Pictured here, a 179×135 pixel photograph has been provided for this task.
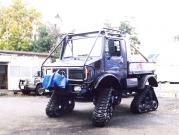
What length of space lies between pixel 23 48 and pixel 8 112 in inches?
1009

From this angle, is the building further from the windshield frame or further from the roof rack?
the roof rack

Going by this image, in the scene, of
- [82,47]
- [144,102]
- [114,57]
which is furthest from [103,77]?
[144,102]

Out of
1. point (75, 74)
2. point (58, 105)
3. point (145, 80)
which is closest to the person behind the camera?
point (75, 74)

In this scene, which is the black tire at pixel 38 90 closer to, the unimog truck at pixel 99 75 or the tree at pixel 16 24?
the unimog truck at pixel 99 75

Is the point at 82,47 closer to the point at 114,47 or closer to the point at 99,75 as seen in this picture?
the point at 114,47

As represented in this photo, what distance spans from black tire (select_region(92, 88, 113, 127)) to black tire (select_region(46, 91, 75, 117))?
1.67 metres

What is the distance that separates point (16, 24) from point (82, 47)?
27641 millimetres

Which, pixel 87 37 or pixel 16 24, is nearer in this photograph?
pixel 87 37

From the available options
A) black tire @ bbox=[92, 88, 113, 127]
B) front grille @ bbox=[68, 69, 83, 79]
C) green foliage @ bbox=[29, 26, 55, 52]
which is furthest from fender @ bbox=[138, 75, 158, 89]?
green foliage @ bbox=[29, 26, 55, 52]

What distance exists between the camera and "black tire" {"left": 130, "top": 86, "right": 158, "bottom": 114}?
12.2 meters

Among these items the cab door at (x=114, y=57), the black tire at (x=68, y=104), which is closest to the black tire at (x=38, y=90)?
the black tire at (x=68, y=104)

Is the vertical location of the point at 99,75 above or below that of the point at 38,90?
above

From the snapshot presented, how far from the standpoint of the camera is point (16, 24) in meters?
37.6

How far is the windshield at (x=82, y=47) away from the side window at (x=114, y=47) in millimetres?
375
